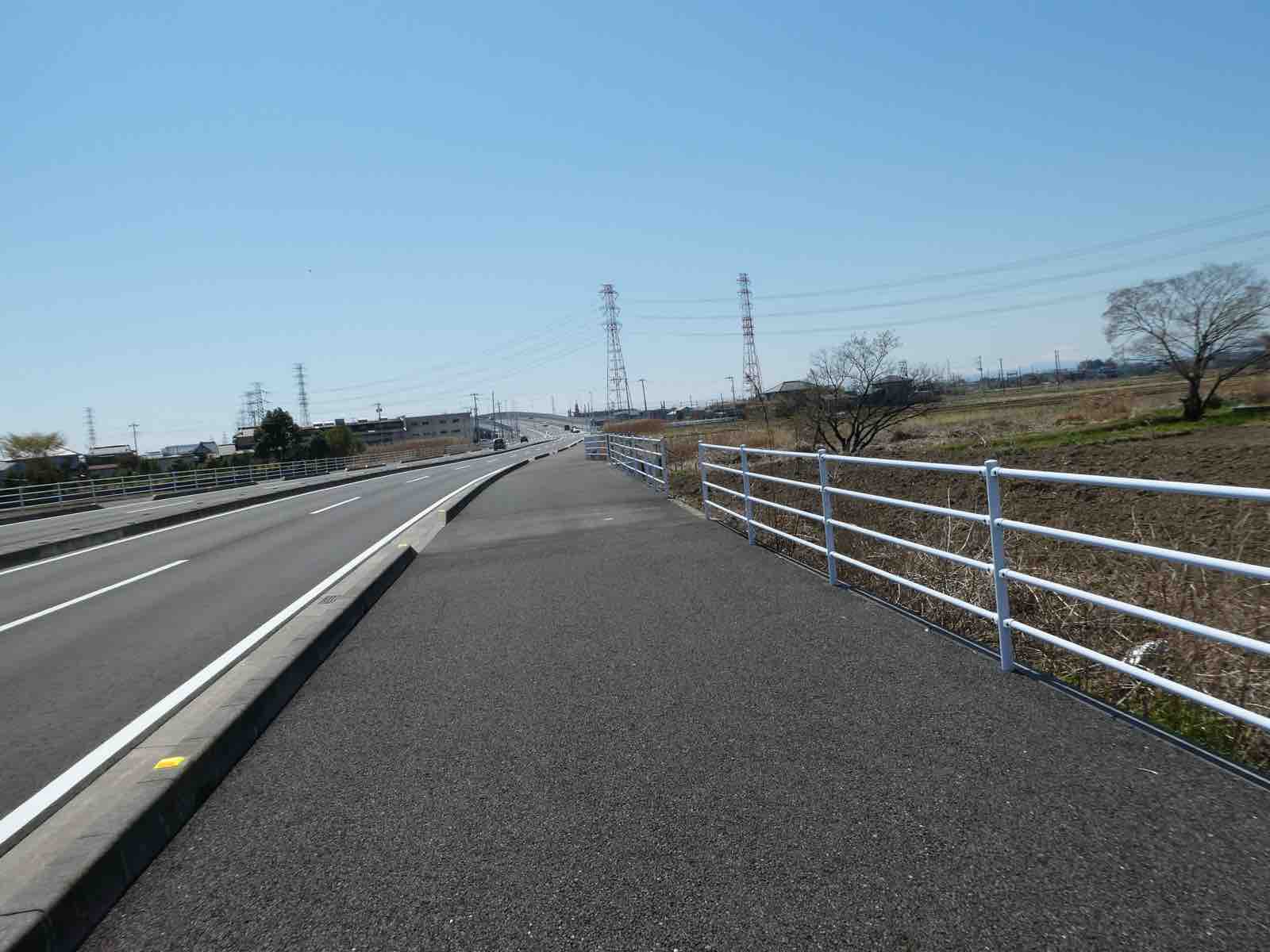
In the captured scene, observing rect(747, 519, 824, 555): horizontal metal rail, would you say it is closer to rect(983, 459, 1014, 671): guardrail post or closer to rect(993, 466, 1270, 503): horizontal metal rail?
rect(983, 459, 1014, 671): guardrail post

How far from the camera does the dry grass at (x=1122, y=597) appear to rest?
454cm

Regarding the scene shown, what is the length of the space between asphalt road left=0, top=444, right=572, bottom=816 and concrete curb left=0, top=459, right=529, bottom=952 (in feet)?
2.08

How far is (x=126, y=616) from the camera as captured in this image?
9.12 metres

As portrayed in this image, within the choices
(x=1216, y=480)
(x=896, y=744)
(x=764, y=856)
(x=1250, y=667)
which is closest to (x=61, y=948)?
(x=764, y=856)

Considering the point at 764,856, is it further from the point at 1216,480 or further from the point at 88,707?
the point at 1216,480

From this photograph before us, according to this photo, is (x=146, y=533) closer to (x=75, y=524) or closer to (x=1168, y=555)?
(x=75, y=524)

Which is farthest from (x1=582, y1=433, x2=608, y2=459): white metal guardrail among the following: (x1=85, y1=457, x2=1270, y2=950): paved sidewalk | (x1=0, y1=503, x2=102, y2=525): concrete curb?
(x1=85, y1=457, x2=1270, y2=950): paved sidewalk

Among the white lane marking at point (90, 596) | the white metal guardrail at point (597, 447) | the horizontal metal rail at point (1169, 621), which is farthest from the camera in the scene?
the white metal guardrail at point (597, 447)

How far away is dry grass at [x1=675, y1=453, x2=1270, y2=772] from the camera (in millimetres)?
4543

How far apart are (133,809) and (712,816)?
91.6 inches

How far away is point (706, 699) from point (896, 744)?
1.17 meters

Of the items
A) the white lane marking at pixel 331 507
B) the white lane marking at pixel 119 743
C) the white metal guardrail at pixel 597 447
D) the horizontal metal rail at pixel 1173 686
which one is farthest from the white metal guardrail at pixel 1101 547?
the white metal guardrail at pixel 597 447

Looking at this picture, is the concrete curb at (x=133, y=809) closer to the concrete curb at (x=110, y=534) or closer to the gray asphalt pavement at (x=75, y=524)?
the concrete curb at (x=110, y=534)

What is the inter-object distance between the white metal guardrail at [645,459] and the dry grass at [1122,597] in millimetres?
4344
